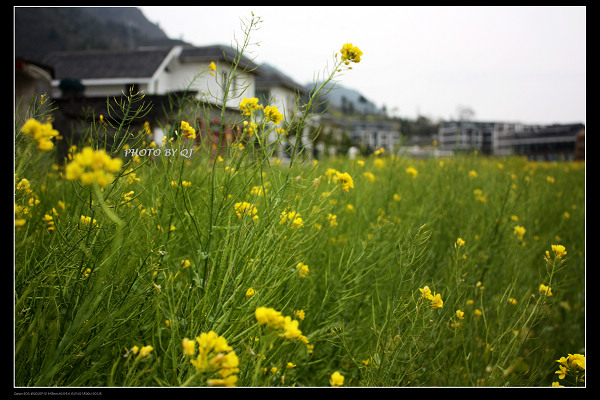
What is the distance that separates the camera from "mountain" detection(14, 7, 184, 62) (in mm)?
1132

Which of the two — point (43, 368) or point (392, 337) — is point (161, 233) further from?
point (392, 337)

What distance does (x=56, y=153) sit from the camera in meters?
2.32

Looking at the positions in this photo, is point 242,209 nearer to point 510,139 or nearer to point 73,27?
point 73,27

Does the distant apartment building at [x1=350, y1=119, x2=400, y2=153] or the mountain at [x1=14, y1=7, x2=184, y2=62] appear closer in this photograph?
the mountain at [x1=14, y1=7, x2=184, y2=62]

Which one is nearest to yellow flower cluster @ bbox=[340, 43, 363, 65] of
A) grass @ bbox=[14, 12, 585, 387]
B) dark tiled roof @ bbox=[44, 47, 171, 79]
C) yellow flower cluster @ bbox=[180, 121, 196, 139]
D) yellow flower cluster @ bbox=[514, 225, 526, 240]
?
grass @ bbox=[14, 12, 585, 387]

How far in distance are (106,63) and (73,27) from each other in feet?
2.21

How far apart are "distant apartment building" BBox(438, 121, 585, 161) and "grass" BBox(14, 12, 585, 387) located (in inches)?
20.1

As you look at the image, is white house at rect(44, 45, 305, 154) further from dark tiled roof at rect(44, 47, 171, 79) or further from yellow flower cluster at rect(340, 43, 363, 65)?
yellow flower cluster at rect(340, 43, 363, 65)

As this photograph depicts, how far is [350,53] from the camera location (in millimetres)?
1003

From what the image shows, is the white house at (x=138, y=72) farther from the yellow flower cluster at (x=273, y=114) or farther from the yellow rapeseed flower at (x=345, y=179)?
the yellow rapeseed flower at (x=345, y=179)
